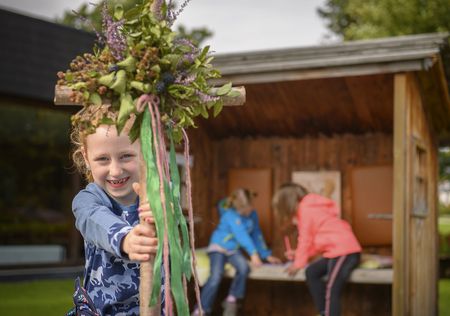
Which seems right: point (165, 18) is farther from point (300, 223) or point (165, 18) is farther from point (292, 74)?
point (300, 223)

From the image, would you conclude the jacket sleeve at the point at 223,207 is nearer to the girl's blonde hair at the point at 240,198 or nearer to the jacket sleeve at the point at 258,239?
the girl's blonde hair at the point at 240,198

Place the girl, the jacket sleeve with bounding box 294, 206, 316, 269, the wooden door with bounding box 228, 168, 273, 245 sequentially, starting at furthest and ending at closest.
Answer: the wooden door with bounding box 228, 168, 273, 245
the jacket sleeve with bounding box 294, 206, 316, 269
the girl

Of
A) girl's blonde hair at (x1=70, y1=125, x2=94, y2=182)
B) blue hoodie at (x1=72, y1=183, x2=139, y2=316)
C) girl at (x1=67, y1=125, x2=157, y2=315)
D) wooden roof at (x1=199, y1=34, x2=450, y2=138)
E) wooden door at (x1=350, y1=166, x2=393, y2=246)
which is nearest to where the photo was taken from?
girl at (x1=67, y1=125, x2=157, y2=315)

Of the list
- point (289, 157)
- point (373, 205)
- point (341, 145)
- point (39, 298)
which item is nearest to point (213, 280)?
point (289, 157)

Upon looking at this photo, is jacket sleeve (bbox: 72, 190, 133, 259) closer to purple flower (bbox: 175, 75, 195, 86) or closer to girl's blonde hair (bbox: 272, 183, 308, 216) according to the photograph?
purple flower (bbox: 175, 75, 195, 86)

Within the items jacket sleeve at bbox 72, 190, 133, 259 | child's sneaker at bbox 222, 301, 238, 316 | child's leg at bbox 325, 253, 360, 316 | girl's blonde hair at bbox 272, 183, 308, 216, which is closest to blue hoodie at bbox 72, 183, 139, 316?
jacket sleeve at bbox 72, 190, 133, 259

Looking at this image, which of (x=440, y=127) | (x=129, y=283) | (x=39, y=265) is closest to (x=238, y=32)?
(x=39, y=265)

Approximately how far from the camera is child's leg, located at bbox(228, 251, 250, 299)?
801 cm

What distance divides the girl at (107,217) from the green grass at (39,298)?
5954 mm

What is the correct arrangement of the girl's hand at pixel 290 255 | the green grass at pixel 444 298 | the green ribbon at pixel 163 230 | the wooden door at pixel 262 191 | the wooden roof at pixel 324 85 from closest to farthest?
the green ribbon at pixel 163 230 < the wooden roof at pixel 324 85 < the girl's hand at pixel 290 255 < the wooden door at pixel 262 191 < the green grass at pixel 444 298

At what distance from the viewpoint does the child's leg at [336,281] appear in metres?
7.38

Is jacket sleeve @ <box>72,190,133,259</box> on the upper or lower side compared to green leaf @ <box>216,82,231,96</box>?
lower

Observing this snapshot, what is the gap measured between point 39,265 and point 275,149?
613cm

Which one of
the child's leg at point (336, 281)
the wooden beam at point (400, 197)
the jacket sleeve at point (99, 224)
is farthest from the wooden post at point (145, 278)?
the child's leg at point (336, 281)
